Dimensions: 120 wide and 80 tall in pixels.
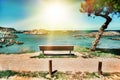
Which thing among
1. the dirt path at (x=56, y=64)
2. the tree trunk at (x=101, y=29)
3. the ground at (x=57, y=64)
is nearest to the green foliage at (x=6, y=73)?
the ground at (x=57, y=64)

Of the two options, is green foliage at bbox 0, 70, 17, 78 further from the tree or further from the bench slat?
the tree

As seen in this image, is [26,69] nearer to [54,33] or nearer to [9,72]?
[9,72]

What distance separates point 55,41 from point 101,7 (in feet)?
8.62

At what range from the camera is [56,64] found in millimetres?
10219

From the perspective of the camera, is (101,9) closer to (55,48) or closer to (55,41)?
(55,41)

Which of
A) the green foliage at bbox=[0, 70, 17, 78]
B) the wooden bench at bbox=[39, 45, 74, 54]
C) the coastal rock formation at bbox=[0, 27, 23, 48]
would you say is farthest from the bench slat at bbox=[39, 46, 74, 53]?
the green foliage at bbox=[0, 70, 17, 78]

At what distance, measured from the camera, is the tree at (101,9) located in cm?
1067

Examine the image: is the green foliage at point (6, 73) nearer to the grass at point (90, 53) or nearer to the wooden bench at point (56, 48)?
the wooden bench at point (56, 48)

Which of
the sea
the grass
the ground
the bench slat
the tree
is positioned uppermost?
the tree

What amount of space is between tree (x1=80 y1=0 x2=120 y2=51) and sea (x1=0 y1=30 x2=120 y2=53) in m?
0.43

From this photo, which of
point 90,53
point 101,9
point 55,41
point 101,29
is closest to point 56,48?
point 55,41

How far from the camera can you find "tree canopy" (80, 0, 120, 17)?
10.6 meters

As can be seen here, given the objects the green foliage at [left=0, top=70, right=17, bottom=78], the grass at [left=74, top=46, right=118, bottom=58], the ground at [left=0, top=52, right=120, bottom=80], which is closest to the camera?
the green foliage at [left=0, top=70, right=17, bottom=78]

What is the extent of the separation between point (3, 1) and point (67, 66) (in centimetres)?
399
